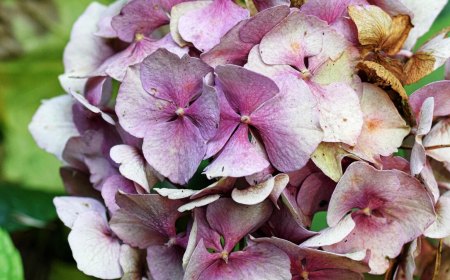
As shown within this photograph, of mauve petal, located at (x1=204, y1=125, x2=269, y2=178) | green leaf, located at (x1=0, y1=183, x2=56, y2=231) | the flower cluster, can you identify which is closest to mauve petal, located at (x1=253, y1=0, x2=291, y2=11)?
the flower cluster

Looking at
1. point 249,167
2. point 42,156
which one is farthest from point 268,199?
point 42,156

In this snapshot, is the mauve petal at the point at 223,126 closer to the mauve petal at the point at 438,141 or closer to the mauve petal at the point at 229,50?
the mauve petal at the point at 229,50

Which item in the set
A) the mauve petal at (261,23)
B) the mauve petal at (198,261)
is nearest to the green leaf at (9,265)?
the mauve petal at (198,261)

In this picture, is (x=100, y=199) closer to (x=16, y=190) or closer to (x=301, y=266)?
(x=301, y=266)

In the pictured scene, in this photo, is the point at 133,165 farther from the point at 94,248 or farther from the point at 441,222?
the point at 441,222

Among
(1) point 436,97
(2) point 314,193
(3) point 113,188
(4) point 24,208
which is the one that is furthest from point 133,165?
(4) point 24,208

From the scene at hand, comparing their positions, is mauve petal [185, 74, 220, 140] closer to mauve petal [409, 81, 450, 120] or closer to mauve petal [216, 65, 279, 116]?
mauve petal [216, 65, 279, 116]
